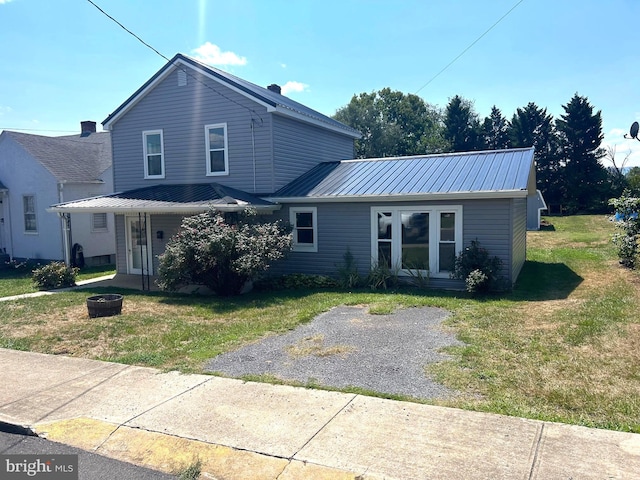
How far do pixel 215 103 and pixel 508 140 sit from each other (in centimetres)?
4031

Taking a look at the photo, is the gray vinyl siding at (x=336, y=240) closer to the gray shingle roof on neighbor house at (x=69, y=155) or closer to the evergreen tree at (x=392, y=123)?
the gray shingle roof on neighbor house at (x=69, y=155)

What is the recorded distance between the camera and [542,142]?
44781 millimetres

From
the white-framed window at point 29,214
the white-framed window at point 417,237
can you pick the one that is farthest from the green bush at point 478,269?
the white-framed window at point 29,214

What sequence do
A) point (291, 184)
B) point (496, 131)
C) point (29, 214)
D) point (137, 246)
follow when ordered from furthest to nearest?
point (496, 131), point (29, 214), point (137, 246), point (291, 184)

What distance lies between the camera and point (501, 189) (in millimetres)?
11539

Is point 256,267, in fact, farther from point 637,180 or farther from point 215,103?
point 637,180

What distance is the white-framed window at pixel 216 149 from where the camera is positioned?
603 inches

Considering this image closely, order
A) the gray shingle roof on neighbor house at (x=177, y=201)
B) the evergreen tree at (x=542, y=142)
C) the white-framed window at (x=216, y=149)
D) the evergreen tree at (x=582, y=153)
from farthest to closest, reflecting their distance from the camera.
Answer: the evergreen tree at (x=542, y=142) → the evergreen tree at (x=582, y=153) → the white-framed window at (x=216, y=149) → the gray shingle roof on neighbor house at (x=177, y=201)

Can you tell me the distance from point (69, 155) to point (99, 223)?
3.40 metres

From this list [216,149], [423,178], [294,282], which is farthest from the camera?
[216,149]

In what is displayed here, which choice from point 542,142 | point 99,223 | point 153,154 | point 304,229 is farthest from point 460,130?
point 304,229

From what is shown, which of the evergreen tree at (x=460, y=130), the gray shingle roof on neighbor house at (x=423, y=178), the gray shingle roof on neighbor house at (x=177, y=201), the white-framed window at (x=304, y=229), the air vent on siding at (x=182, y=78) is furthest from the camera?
the evergreen tree at (x=460, y=130)

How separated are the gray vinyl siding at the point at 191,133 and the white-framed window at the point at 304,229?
117cm

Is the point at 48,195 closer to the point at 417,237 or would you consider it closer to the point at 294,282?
the point at 294,282
